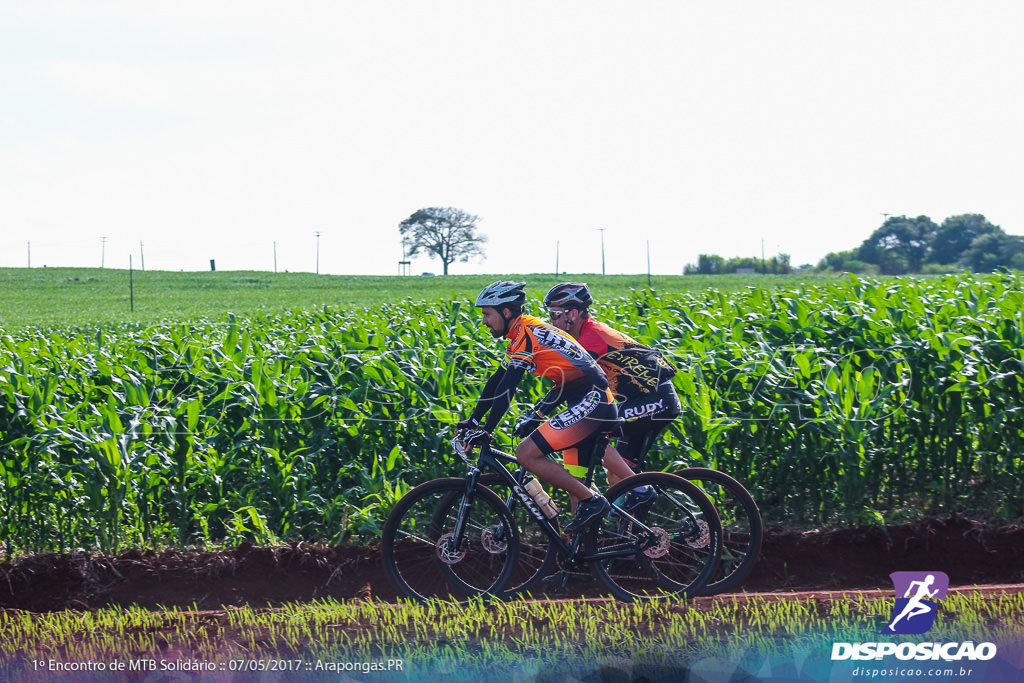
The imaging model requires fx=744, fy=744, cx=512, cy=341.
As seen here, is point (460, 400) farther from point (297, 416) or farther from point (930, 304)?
point (930, 304)

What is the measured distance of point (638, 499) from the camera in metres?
4.68

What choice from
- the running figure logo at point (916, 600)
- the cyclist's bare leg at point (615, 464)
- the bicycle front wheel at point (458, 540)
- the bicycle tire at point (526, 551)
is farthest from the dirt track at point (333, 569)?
the cyclist's bare leg at point (615, 464)

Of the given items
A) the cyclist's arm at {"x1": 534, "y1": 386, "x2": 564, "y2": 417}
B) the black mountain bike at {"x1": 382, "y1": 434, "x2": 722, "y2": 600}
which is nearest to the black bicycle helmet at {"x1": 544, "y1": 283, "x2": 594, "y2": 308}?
the cyclist's arm at {"x1": 534, "y1": 386, "x2": 564, "y2": 417}

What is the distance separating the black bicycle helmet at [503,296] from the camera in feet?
14.4

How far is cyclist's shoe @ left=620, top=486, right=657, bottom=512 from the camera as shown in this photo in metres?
4.65

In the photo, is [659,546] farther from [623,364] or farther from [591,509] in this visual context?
[623,364]

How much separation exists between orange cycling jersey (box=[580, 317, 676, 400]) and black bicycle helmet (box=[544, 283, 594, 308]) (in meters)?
0.14

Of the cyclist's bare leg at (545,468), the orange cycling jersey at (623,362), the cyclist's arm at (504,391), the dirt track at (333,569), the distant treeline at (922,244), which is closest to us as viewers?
the cyclist's arm at (504,391)

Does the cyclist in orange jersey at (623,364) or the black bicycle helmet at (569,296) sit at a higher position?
the black bicycle helmet at (569,296)

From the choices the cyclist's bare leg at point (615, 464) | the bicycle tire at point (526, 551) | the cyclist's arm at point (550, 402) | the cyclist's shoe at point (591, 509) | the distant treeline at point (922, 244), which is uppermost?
the distant treeline at point (922, 244)

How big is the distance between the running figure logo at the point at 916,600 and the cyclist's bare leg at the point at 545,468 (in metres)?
1.97

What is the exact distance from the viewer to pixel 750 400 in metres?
6.09

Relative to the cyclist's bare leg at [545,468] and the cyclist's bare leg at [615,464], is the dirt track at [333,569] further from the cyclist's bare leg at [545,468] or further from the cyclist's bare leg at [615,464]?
the cyclist's bare leg at [545,468]

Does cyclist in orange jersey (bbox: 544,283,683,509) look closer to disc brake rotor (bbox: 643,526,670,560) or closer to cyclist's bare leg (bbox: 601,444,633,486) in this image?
cyclist's bare leg (bbox: 601,444,633,486)
